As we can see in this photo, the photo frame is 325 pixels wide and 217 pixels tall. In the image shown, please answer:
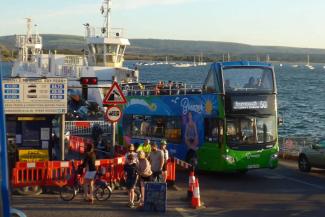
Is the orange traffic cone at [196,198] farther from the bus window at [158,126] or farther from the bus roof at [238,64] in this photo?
the bus window at [158,126]

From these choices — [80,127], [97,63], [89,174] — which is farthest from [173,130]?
[97,63]

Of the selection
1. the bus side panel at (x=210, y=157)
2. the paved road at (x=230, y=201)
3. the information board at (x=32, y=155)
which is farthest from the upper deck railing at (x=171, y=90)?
the information board at (x=32, y=155)

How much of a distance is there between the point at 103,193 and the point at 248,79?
7.48 meters

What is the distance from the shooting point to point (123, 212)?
49.6ft

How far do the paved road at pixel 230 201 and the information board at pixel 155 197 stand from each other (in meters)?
0.26

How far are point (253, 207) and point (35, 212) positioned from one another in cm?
550

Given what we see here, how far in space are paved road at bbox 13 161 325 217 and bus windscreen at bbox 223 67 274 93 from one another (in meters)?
3.14

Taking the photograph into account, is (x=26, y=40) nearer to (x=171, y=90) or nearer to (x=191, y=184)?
(x=171, y=90)

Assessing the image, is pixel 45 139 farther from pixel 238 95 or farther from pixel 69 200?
pixel 238 95

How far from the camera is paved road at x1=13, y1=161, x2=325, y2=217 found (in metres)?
15.2

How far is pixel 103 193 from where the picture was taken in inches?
653

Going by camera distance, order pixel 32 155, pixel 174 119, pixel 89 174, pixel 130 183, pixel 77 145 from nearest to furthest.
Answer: pixel 130 183 → pixel 89 174 → pixel 32 155 → pixel 174 119 → pixel 77 145

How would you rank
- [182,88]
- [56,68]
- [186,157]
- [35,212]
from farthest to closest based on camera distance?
[56,68], [182,88], [186,157], [35,212]

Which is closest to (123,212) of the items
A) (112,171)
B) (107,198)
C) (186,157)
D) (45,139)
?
(107,198)
